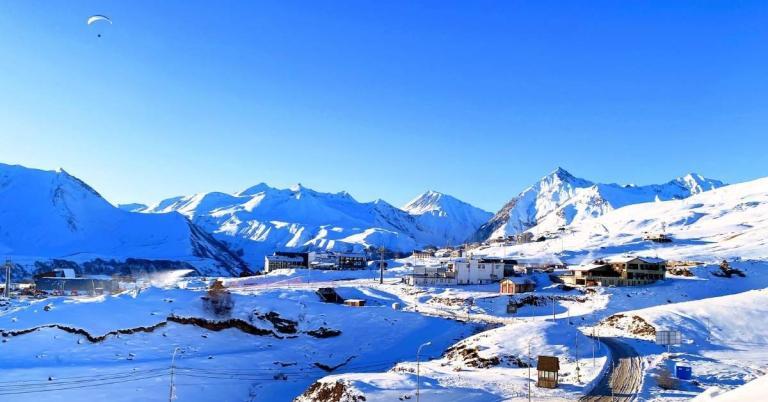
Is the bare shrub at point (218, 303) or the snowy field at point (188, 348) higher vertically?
the bare shrub at point (218, 303)

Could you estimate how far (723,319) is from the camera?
58344mm

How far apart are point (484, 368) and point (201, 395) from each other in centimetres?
2123

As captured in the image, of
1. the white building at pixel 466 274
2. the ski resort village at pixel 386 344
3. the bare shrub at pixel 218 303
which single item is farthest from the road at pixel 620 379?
the white building at pixel 466 274

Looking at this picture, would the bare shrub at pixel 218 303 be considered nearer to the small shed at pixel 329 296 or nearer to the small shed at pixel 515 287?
the small shed at pixel 329 296

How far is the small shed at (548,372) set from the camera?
35.2 metres

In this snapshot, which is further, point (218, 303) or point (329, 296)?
point (329, 296)

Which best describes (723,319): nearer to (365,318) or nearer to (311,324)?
(365,318)

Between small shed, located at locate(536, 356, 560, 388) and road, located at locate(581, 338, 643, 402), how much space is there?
7.57ft

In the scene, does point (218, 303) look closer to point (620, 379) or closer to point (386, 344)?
point (386, 344)

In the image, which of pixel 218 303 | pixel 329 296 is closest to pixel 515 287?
pixel 329 296

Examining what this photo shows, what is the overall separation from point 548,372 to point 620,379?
5673mm

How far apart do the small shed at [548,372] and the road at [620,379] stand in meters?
2.31

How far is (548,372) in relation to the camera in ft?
117

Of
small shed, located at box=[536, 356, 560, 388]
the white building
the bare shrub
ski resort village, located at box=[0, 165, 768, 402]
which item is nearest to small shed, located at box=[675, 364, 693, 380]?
ski resort village, located at box=[0, 165, 768, 402]
